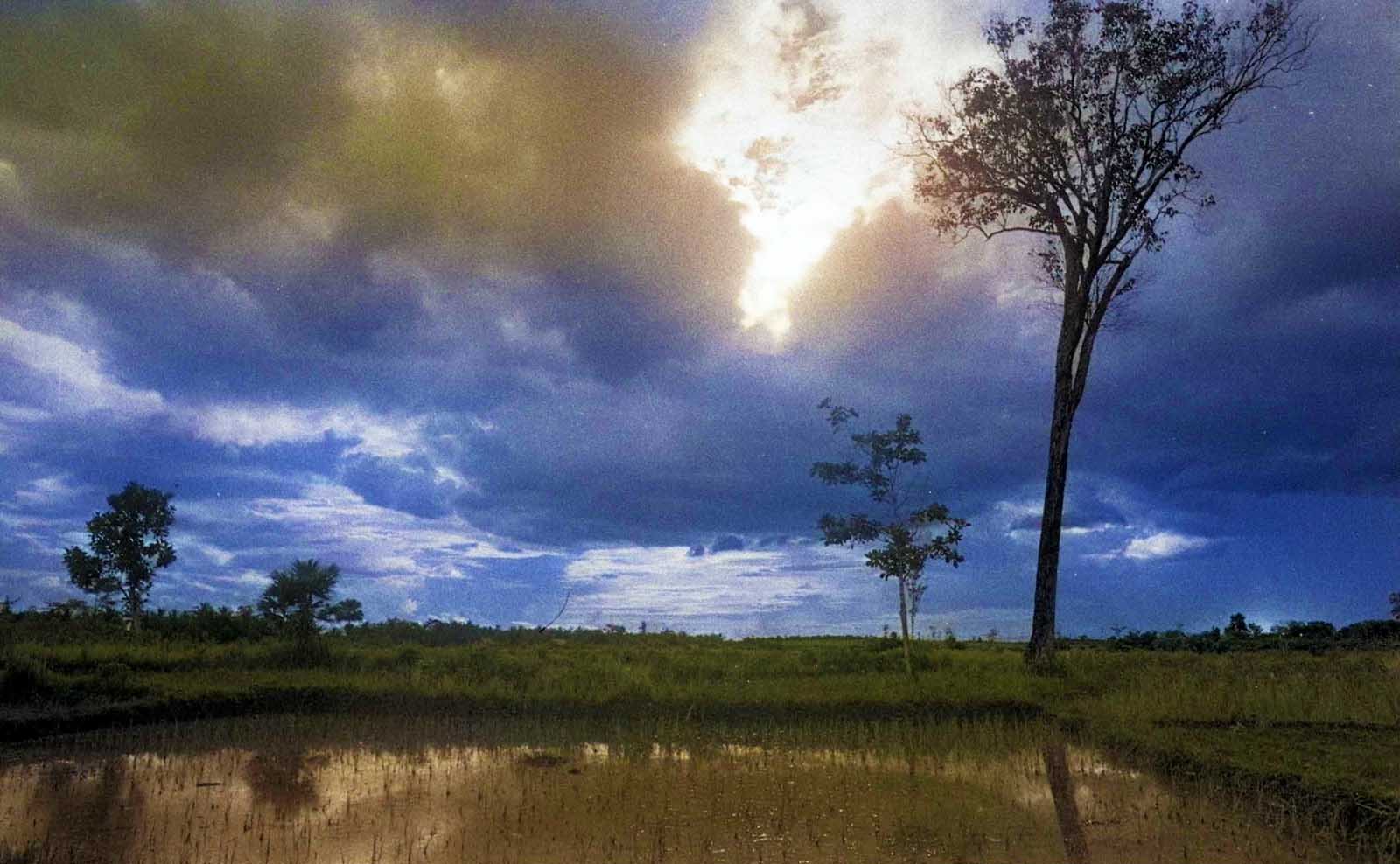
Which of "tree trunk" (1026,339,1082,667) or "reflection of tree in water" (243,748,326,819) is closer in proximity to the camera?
"reflection of tree in water" (243,748,326,819)

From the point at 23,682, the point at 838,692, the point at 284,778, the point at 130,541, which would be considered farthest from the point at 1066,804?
the point at 130,541

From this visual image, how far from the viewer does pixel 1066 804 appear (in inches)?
415

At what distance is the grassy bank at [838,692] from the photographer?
12.2m

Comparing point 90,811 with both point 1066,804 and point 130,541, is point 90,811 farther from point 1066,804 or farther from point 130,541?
point 130,541

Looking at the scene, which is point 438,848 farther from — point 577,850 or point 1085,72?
point 1085,72

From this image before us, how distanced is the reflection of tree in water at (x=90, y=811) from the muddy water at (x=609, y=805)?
0.04 meters

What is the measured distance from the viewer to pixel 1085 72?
2412 centimetres

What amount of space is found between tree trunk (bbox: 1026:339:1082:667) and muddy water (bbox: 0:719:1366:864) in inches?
308

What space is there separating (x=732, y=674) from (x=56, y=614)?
23.7 metres

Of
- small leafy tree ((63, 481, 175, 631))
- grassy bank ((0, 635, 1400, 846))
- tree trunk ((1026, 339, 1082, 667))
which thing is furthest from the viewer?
small leafy tree ((63, 481, 175, 631))

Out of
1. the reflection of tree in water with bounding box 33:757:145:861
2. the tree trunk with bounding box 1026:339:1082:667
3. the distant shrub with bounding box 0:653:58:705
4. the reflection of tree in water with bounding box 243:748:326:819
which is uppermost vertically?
the tree trunk with bounding box 1026:339:1082:667

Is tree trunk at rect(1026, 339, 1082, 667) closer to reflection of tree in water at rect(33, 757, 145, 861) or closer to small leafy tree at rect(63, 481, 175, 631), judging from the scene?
reflection of tree in water at rect(33, 757, 145, 861)

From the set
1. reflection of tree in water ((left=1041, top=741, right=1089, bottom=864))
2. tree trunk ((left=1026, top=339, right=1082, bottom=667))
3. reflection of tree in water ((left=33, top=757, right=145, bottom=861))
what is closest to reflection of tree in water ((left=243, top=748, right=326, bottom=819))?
reflection of tree in water ((left=33, top=757, right=145, bottom=861))

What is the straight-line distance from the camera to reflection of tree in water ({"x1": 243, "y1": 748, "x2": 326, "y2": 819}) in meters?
10.6
